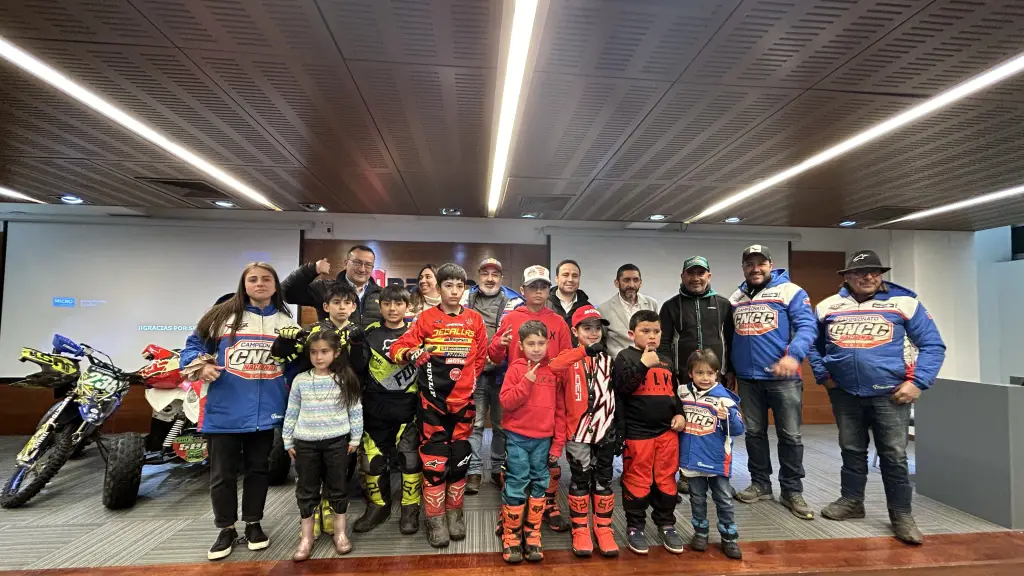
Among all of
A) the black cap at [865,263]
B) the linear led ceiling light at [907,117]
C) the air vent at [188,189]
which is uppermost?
the linear led ceiling light at [907,117]

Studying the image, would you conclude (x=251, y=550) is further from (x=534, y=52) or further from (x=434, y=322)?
(x=534, y=52)

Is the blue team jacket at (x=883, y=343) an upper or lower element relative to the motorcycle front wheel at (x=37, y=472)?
upper

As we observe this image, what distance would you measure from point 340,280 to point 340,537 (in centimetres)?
166

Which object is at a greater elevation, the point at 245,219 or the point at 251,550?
the point at 245,219

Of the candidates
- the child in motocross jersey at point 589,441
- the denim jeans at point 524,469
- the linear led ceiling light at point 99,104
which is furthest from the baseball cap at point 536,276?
the linear led ceiling light at point 99,104

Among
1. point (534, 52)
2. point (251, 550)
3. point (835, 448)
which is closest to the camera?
point (534, 52)

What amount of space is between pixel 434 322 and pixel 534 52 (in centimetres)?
148

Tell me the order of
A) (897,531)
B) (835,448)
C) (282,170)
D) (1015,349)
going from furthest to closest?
1. (1015,349)
2. (835,448)
3. (282,170)
4. (897,531)

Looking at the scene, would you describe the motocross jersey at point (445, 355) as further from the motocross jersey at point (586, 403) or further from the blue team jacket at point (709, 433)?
the blue team jacket at point (709, 433)

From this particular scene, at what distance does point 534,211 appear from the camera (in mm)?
4629

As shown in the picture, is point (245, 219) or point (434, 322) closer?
point (434, 322)

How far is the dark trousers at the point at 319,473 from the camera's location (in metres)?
2.18

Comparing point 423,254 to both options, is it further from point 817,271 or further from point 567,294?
point 817,271

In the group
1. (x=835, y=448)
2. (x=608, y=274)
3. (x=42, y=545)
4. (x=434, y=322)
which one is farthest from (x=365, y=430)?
(x=835, y=448)
